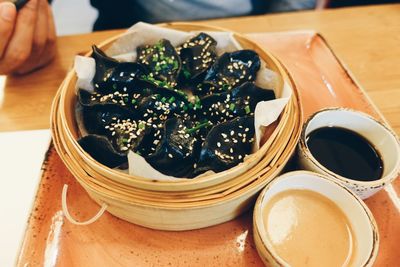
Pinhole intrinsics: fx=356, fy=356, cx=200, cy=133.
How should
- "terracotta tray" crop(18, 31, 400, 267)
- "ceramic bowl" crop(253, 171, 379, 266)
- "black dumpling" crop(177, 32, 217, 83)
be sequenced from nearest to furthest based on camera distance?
"ceramic bowl" crop(253, 171, 379, 266) → "terracotta tray" crop(18, 31, 400, 267) → "black dumpling" crop(177, 32, 217, 83)

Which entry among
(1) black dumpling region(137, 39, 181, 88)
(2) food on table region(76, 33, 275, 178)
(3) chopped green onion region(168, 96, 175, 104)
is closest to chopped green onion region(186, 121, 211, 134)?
(2) food on table region(76, 33, 275, 178)

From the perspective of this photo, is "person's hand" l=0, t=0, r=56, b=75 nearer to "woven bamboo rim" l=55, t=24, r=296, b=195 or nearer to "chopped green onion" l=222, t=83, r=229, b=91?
"woven bamboo rim" l=55, t=24, r=296, b=195

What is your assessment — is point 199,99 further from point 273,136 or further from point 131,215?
point 131,215

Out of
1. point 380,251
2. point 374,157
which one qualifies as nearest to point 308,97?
point 374,157

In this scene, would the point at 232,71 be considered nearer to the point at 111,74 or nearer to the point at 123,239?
the point at 111,74

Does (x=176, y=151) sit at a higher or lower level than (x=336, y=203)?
higher

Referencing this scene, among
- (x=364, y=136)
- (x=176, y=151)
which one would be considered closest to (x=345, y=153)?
(x=364, y=136)

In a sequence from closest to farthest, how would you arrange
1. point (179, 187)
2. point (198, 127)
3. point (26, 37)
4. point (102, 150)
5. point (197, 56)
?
point (179, 187) < point (102, 150) < point (198, 127) < point (197, 56) < point (26, 37)

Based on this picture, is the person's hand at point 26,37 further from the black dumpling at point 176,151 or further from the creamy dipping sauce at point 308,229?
the creamy dipping sauce at point 308,229
